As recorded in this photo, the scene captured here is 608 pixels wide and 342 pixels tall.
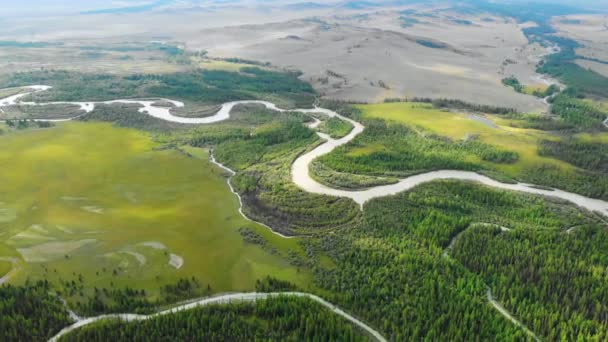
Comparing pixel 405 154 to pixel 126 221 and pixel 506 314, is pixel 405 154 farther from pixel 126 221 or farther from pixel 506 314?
pixel 126 221

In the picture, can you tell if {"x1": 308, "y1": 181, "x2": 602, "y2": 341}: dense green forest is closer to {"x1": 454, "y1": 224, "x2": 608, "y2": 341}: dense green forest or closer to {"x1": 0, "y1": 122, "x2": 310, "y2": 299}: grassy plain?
{"x1": 454, "y1": 224, "x2": 608, "y2": 341}: dense green forest

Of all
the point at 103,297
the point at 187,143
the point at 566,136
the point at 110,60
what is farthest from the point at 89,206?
the point at 110,60

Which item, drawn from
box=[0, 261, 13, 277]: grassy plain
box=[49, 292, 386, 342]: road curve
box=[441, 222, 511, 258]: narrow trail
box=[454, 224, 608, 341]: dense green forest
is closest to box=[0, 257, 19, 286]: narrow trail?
box=[0, 261, 13, 277]: grassy plain

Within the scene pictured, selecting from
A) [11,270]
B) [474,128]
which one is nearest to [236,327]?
[11,270]

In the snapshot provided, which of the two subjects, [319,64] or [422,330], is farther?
[319,64]

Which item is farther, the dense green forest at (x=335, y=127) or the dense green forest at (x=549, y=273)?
the dense green forest at (x=335, y=127)

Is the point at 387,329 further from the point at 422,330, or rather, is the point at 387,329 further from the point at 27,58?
the point at 27,58

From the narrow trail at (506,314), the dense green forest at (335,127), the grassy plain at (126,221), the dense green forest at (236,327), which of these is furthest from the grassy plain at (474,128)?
the dense green forest at (236,327)

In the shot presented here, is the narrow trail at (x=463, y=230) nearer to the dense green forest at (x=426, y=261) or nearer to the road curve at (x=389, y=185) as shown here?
the dense green forest at (x=426, y=261)
